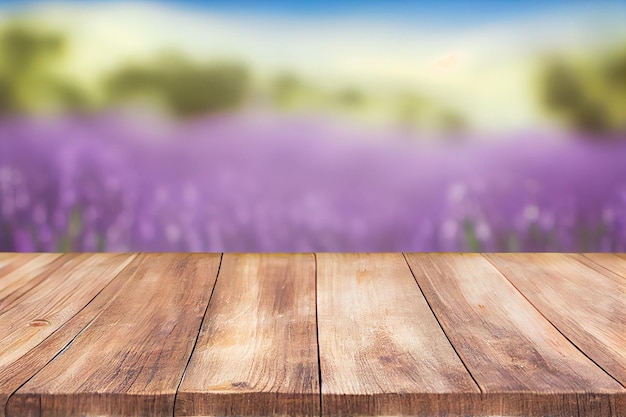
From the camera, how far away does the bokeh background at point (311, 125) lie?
69.8 inches

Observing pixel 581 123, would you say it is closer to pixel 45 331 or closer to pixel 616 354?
pixel 616 354

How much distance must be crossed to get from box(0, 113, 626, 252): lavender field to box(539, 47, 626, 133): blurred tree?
5 cm

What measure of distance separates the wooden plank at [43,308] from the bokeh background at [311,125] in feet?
0.57

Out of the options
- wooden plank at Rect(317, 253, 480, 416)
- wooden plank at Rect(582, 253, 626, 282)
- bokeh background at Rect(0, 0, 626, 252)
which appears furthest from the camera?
bokeh background at Rect(0, 0, 626, 252)

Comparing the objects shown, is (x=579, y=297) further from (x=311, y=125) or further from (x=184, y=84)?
(x=184, y=84)

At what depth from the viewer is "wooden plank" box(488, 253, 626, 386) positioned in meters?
1.08

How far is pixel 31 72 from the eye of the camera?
5.83 feet

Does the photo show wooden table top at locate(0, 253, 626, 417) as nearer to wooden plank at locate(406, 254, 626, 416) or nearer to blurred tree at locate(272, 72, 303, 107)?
wooden plank at locate(406, 254, 626, 416)

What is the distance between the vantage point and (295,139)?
5.89 ft

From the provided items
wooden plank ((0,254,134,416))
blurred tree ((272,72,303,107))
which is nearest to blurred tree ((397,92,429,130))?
blurred tree ((272,72,303,107))

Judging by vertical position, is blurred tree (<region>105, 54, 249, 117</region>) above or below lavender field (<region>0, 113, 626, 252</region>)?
above

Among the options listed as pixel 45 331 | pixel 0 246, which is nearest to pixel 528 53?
pixel 45 331

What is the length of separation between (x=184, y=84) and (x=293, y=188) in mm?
369

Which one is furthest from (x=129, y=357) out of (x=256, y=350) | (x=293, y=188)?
(x=293, y=188)
